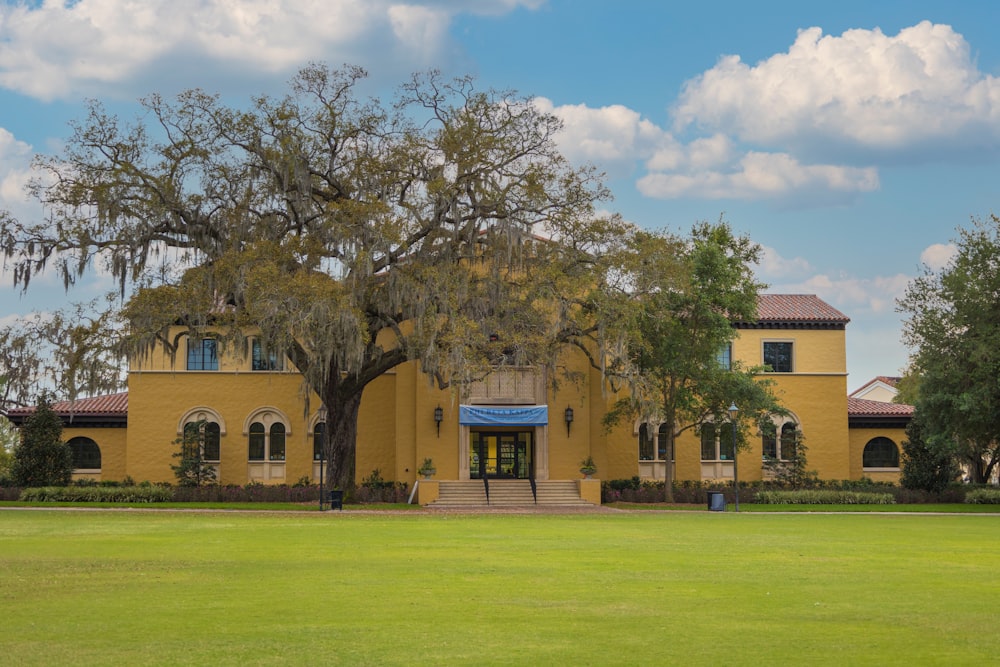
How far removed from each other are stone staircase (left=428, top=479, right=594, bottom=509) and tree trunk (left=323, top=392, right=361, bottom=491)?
3365 millimetres

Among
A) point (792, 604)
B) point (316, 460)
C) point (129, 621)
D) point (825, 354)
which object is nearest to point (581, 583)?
point (792, 604)

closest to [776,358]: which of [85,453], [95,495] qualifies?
[95,495]

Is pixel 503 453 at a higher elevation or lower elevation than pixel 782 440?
lower

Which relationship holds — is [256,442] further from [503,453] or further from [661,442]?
[661,442]

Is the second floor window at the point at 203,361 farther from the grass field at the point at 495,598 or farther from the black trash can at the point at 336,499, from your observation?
the grass field at the point at 495,598

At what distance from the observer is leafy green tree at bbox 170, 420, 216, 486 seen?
46719mm

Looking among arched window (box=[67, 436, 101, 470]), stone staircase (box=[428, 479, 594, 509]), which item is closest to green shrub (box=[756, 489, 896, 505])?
stone staircase (box=[428, 479, 594, 509])

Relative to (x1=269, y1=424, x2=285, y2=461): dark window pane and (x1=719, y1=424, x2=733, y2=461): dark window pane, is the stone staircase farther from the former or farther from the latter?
(x1=269, y1=424, x2=285, y2=461): dark window pane

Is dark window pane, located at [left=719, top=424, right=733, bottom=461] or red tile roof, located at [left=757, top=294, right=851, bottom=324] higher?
red tile roof, located at [left=757, top=294, right=851, bottom=324]

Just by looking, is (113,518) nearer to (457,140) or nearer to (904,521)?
(457,140)

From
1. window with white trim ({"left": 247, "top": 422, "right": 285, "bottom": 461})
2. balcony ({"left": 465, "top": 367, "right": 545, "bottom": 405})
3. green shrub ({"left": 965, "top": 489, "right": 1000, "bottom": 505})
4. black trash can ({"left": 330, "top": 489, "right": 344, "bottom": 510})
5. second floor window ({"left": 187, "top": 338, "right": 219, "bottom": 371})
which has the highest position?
second floor window ({"left": 187, "top": 338, "right": 219, "bottom": 371})

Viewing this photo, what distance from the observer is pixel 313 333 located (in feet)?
113

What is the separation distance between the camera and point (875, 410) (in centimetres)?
5212

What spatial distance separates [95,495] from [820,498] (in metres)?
26.3
